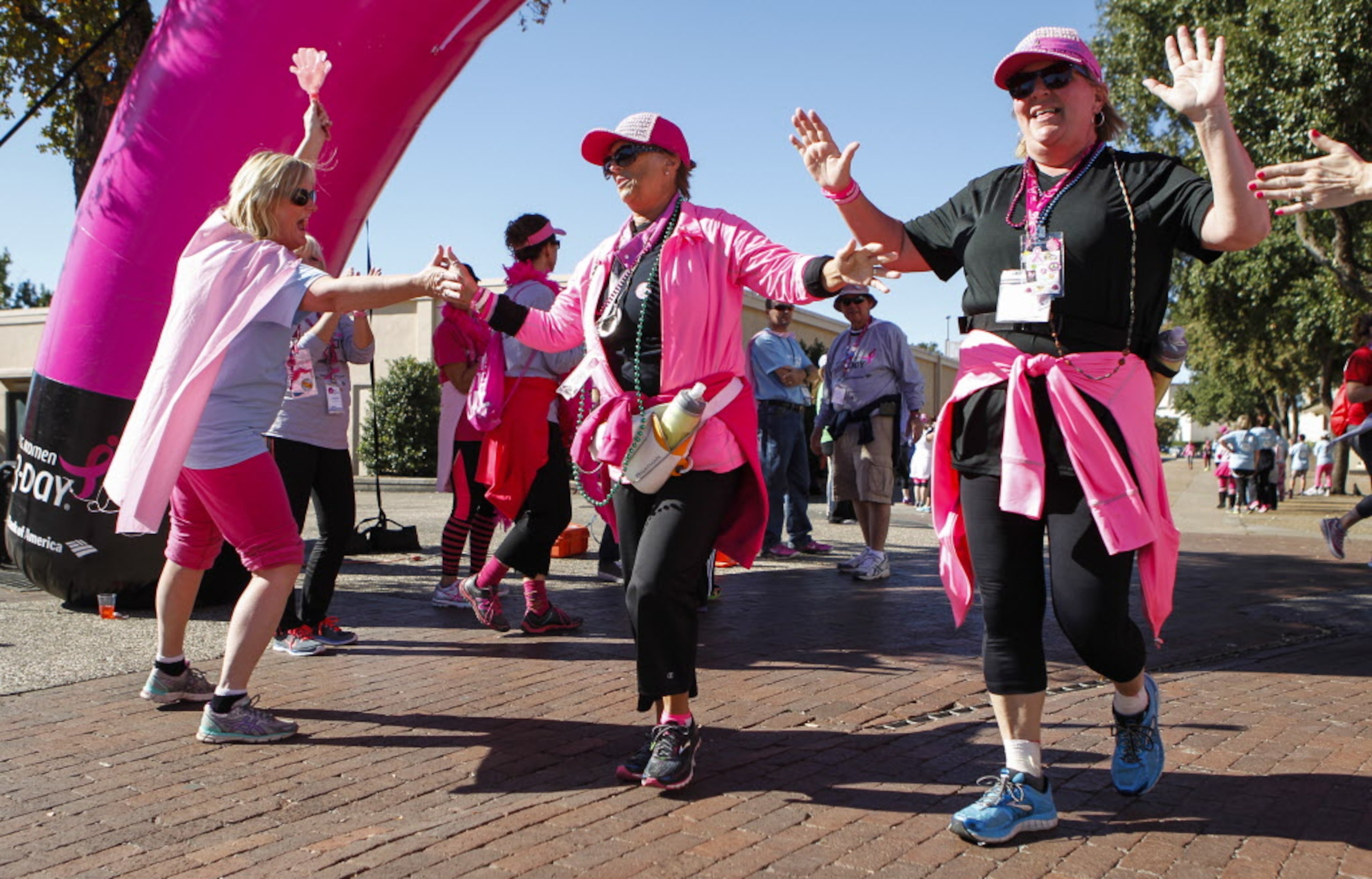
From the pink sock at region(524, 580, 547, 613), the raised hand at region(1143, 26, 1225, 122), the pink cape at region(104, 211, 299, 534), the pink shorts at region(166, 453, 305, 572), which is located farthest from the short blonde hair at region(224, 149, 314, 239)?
the raised hand at region(1143, 26, 1225, 122)

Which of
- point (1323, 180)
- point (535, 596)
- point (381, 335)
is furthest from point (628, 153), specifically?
point (381, 335)

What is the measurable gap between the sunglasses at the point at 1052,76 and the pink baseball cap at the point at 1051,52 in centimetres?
2

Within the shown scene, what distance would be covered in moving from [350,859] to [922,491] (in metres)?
17.8

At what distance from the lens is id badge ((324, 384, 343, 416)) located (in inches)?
216

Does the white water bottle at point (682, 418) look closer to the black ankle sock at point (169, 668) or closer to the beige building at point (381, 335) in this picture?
the black ankle sock at point (169, 668)

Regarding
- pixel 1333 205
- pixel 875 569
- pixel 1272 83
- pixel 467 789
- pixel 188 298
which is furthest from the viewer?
pixel 1272 83

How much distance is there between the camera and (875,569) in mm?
8422

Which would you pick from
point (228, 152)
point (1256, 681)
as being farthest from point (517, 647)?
point (1256, 681)

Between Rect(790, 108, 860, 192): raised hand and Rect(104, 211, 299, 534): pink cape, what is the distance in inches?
65.7

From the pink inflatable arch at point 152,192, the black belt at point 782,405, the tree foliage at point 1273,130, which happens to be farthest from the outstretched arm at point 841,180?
the tree foliage at point 1273,130

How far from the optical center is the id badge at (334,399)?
5484 mm

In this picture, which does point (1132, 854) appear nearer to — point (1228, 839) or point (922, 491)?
point (1228, 839)

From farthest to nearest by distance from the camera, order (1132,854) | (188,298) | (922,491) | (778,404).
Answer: (922,491), (778,404), (188,298), (1132,854)

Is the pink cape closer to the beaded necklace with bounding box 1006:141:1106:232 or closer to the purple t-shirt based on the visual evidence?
the purple t-shirt
